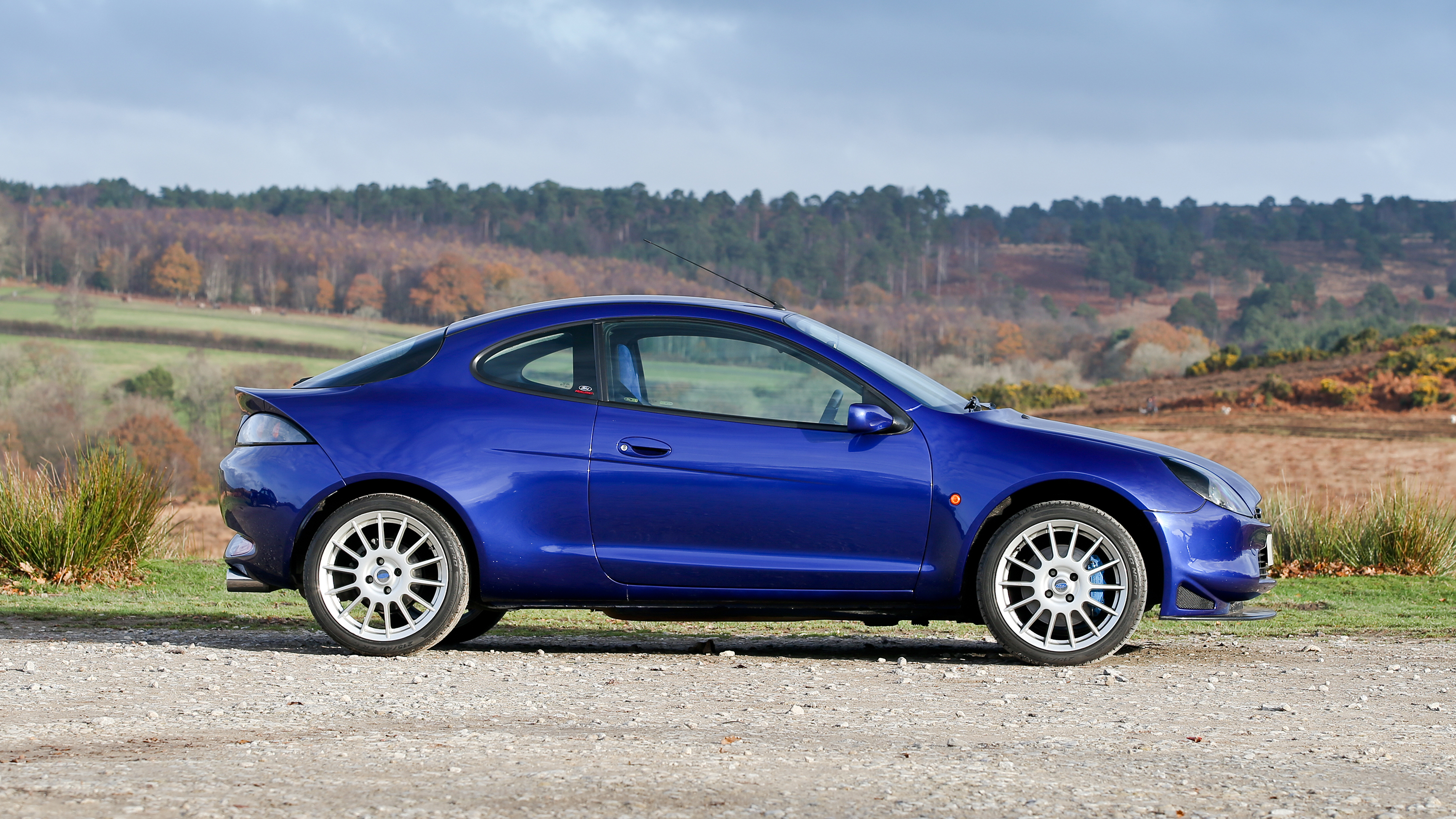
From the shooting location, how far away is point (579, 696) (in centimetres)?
530

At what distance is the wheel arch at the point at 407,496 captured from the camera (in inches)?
243

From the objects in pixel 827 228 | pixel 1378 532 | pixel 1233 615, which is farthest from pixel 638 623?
pixel 827 228

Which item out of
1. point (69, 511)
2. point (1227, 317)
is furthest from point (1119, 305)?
point (69, 511)

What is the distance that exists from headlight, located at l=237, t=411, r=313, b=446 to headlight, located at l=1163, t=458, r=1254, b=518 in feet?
12.7

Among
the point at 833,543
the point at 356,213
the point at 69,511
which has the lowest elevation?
the point at 69,511

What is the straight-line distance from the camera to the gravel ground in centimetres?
366

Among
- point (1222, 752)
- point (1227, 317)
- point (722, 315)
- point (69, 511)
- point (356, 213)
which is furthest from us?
point (356, 213)

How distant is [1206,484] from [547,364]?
298cm

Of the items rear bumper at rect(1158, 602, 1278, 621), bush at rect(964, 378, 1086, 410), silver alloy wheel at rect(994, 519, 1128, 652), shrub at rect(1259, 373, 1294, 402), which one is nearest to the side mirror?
silver alloy wheel at rect(994, 519, 1128, 652)

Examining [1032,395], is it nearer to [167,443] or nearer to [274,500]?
[167,443]

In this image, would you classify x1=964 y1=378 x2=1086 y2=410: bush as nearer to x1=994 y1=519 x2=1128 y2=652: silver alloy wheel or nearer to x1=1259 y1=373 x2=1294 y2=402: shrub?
x1=1259 y1=373 x2=1294 y2=402: shrub

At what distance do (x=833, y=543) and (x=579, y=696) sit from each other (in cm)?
134

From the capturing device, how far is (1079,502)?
19.9ft

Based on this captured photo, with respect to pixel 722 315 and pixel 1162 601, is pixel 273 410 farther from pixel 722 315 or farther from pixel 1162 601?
pixel 1162 601
